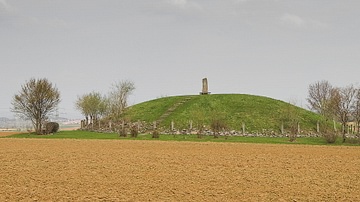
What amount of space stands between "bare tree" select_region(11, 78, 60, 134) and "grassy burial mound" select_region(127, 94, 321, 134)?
15883 mm

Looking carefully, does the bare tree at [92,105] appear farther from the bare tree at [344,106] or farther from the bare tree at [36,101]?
the bare tree at [344,106]

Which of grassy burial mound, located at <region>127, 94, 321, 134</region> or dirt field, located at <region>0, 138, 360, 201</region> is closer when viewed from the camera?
dirt field, located at <region>0, 138, 360, 201</region>

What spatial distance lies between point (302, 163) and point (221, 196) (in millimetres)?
12053

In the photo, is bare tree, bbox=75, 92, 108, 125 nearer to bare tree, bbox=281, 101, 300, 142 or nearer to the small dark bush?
the small dark bush

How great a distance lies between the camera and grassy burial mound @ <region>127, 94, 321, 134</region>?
67006 mm

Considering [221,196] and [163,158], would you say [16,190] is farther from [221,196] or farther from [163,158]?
[163,158]

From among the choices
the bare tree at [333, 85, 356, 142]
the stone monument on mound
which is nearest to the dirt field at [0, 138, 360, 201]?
the bare tree at [333, 85, 356, 142]

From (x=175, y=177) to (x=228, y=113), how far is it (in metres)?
54.3

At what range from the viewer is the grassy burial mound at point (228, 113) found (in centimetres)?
6701

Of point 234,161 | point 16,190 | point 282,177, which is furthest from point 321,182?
point 16,190

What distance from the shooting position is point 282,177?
68.1 feet

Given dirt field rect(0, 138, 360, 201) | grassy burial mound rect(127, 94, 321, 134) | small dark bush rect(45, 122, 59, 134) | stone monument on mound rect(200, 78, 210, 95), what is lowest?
dirt field rect(0, 138, 360, 201)

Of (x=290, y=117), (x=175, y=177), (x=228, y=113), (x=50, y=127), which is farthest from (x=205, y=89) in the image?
(x=175, y=177)

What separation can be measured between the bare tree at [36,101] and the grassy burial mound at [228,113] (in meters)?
15.9
